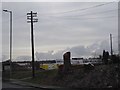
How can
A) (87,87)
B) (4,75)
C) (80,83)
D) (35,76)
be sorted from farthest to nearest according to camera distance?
(4,75) → (35,76) → (80,83) → (87,87)

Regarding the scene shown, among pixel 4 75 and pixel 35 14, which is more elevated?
pixel 35 14

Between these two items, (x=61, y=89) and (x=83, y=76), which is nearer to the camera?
(x=61, y=89)

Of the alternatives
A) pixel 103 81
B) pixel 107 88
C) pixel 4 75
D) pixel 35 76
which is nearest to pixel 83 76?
pixel 103 81

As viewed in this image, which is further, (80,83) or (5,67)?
(5,67)

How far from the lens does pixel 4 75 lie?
6244 cm

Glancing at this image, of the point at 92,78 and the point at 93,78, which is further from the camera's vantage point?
the point at 92,78

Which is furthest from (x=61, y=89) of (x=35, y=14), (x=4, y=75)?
(x=4, y=75)

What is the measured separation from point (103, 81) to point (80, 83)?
295 cm

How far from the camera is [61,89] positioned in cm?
2838

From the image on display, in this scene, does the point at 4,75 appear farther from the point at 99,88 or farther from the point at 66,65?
the point at 99,88

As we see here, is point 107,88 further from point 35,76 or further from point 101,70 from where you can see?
point 35,76

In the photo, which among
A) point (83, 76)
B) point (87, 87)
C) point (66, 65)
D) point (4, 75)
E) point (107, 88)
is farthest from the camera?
point (4, 75)

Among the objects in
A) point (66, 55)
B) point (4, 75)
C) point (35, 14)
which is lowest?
point (4, 75)

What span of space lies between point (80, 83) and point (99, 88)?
459 centimetres
